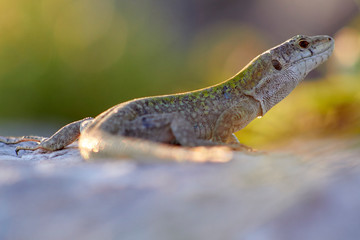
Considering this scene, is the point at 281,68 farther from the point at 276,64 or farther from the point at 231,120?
the point at 231,120

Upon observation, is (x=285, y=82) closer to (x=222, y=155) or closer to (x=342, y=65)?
(x=222, y=155)

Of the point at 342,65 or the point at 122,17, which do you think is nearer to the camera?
the point at 342,65

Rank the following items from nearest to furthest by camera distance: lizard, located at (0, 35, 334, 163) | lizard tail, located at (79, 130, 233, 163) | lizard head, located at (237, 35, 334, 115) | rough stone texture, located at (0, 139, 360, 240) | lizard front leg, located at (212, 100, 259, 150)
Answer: rough stone texture, located at (0, 139, 360, 240), lizard tail, located at (79, 130, 233, 163), lizard, located at (0, 35, 334, 163), lizard front leg, located at (212, 100, 259, 150), lizard head, located at (237, 35, 334, 115)

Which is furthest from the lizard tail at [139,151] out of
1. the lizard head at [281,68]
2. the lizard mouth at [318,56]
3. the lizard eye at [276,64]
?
the lizard mouth at [318,56]

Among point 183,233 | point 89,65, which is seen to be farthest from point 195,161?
point 89,65

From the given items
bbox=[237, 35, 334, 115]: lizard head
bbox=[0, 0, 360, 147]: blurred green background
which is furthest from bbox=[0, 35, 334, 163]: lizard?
bbox=[0, 0, 360, 147]: blurred green background

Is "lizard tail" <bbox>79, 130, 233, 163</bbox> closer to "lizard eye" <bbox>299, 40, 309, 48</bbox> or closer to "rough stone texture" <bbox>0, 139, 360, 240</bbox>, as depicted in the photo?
"rough stone texture" <bbox>0, 139, 360, 240</bbox>
